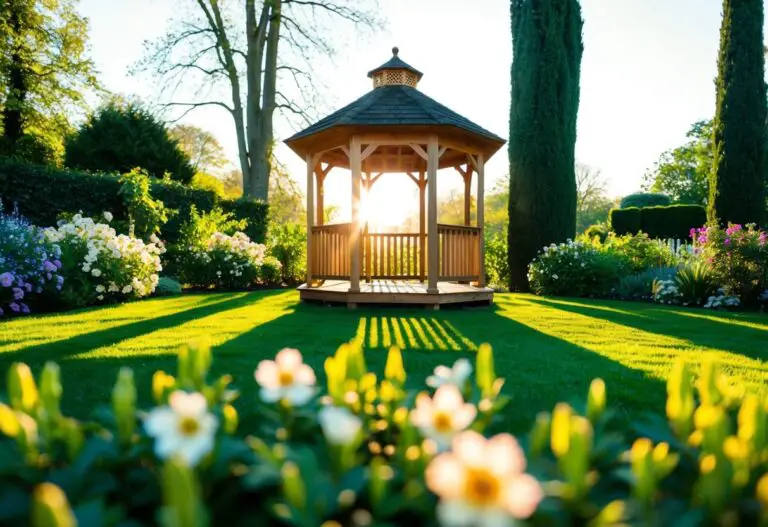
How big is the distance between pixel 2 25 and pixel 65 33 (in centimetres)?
273

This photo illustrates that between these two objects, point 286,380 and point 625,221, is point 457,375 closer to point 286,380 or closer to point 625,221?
point 286,380

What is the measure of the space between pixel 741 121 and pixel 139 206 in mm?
14162

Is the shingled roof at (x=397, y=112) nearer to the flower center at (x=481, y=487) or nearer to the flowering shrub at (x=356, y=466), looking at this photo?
the flowering shrub at (x=356, y=466)

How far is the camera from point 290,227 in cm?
1426

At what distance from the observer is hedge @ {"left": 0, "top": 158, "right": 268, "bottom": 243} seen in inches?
393

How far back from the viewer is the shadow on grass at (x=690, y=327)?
4938 millimetres

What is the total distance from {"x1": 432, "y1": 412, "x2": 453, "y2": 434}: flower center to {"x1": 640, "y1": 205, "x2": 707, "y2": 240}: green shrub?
21.1 m

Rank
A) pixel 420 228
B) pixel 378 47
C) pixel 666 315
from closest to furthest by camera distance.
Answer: pixel 666 315 < pixel 420 228 < pixel 378 47

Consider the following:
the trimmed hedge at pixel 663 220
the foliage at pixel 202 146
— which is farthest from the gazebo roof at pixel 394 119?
the foliage at pixel 202 146

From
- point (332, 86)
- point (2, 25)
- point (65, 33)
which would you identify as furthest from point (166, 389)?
point (65, 33)

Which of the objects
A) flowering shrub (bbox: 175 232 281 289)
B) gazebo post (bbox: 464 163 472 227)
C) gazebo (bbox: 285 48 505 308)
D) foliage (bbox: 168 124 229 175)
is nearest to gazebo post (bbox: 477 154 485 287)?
gazebo (bbox: 285 48 505 308)

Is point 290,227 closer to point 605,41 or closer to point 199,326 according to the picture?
point 199,326

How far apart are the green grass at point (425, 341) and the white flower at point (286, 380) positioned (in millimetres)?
1413

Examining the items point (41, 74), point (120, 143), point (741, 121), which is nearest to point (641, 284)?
point (741, 121)
